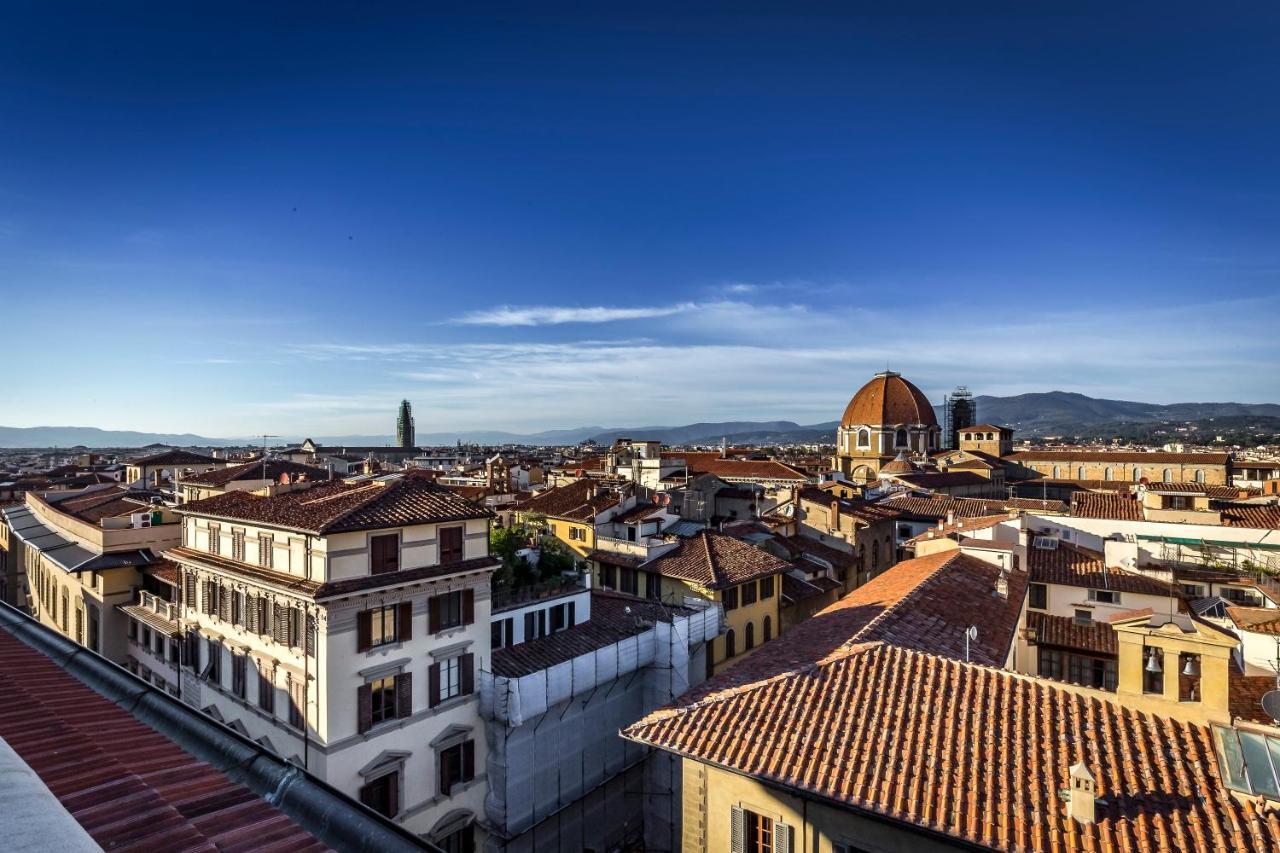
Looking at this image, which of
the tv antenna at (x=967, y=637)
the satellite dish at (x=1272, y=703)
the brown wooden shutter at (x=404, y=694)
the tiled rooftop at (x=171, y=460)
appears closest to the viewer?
the satellite dish at (x=1272, y=703)

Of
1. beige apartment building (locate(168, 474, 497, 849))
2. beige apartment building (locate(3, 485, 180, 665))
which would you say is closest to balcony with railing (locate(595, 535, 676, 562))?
beige apartment building (locate(168, 474, 497, 849))

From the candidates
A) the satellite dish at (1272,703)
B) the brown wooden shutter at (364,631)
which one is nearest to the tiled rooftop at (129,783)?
the brown wooden shutter at (364,631)

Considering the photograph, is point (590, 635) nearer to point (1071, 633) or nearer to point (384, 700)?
point (384, 700)

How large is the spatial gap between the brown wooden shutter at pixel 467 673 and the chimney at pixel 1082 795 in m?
14.8

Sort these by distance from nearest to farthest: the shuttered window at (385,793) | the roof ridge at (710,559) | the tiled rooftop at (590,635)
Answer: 1. the shuttered window at (385,793)
2. the tiled rooftop at (590,635)
3. the roof ridge at (710,559)

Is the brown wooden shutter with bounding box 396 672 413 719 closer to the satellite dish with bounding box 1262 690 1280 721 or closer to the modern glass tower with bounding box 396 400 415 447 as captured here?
the satellite dish with bounding box 1262 690 1280 721

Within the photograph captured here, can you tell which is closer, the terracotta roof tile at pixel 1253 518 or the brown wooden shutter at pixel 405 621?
the brown wooden shutter at pixel 405 621

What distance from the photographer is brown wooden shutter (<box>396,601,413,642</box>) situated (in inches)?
693

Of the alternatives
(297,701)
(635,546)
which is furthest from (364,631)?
(635,546)

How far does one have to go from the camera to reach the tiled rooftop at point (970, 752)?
8.36 metres

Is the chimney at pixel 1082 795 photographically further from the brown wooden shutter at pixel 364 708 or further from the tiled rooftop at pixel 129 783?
the brown wooden shutter at pixel 364 708

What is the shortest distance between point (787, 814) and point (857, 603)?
1296 centimetres

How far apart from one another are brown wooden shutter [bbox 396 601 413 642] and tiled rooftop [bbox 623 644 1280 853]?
27.0 ft

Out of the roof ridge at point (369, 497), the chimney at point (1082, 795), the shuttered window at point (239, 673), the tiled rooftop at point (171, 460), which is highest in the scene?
the roof ridge at point (369, 497)
